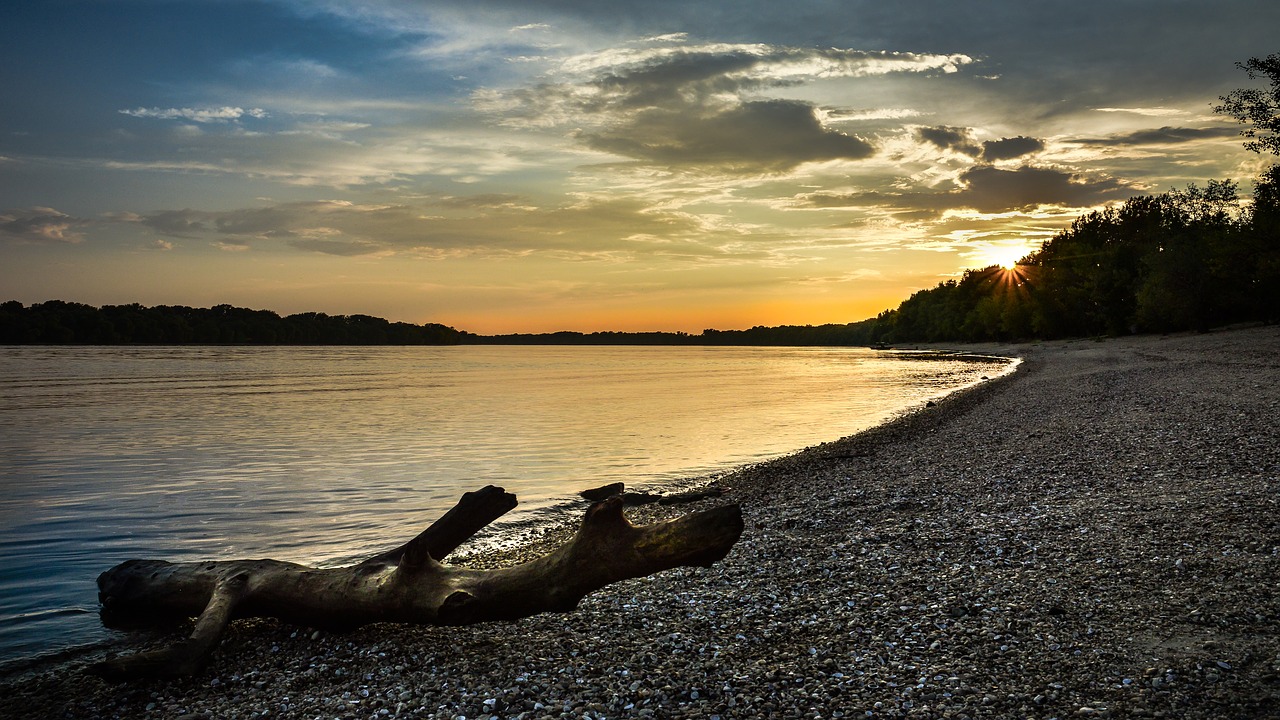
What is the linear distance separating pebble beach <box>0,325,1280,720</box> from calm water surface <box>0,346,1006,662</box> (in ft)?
14.3

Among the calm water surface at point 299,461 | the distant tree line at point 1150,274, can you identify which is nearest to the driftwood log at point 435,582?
the calm water surface at point 299,461

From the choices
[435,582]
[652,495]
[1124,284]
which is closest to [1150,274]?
[1124,284]

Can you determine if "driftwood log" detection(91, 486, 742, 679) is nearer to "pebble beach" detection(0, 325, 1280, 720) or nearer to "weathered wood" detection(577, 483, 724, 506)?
"pebble beach" detection(0, 325, 1280, 720)

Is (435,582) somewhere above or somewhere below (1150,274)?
below

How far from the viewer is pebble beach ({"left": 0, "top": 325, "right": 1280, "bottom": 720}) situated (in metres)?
6.32

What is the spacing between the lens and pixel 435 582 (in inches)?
335

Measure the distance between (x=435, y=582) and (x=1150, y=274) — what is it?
→ 105122 mm

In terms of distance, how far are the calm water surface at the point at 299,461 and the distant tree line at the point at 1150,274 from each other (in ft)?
83.9

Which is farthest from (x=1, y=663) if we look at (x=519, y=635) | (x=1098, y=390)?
(x=1098, y=390)

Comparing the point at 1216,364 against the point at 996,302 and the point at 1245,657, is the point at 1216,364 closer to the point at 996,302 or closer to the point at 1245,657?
the point at 1245,657

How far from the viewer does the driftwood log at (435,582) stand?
7.83m

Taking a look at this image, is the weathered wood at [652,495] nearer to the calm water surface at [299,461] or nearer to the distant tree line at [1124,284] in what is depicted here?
the calm water surface at [299,461]

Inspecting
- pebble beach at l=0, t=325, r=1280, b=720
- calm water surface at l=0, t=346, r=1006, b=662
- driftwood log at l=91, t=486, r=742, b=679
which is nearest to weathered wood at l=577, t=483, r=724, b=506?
calm water surface at l=0, t=346, r=1006, b=662

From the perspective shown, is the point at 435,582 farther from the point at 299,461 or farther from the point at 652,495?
the point at 299,461
